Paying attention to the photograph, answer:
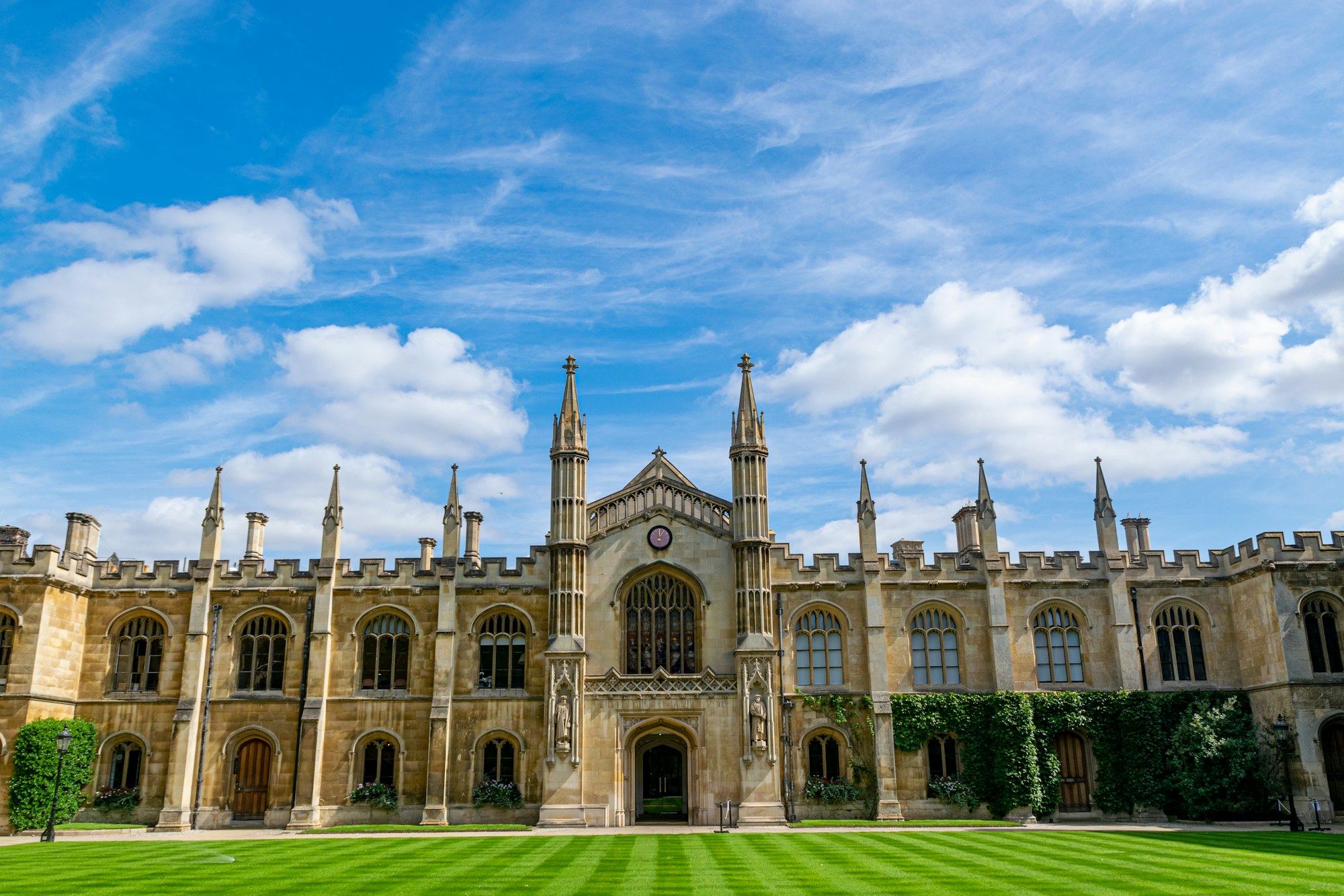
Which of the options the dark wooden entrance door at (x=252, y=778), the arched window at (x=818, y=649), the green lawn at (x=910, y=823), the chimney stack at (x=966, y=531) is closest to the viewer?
the green lawn at (x=910, y=823)

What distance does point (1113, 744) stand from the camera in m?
34.2

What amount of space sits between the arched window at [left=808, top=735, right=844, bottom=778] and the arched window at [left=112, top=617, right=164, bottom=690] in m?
22.8

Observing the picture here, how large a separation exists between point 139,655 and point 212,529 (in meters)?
4.98

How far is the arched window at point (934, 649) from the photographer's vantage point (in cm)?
3591

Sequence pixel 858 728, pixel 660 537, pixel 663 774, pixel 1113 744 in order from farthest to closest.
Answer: pixel 663 774 < pixel 660 537 < pixel 858 728 < pixel 1113 744

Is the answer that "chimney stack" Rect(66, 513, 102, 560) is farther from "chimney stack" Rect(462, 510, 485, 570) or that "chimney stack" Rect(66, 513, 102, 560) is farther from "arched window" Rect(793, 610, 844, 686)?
"arched window" Rect(793, 610, 844, 686)

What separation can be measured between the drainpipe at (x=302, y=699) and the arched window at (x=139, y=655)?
505cm

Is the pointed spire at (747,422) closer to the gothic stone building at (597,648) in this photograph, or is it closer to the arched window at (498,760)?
the gothic stone building at (597,648)

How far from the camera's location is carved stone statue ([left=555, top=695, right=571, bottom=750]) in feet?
109

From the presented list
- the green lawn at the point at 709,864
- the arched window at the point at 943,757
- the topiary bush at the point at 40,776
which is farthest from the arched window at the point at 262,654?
the arched window at the point at 943,757

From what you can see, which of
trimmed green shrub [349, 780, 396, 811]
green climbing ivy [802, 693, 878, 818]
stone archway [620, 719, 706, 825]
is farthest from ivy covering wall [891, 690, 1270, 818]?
trimmed green shrub [349, 780, 396, 811]

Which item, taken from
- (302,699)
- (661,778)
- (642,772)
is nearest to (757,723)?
(642,772)

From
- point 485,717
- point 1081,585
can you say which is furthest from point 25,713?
point 1081,585

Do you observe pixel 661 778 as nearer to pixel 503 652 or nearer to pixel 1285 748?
pixel 503 652
